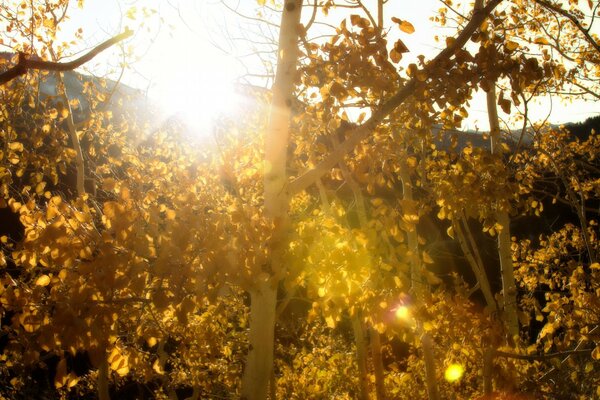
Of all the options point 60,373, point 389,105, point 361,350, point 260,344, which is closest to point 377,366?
point 361,350

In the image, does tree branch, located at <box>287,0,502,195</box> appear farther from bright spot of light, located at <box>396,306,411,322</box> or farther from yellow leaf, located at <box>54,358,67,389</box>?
yellow leaf, located at <box>54,358,67,389</box>

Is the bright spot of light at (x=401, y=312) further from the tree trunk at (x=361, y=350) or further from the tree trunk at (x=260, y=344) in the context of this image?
the tree trunk at (x=361, y=350)

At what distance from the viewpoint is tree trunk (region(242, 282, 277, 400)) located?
3.04m

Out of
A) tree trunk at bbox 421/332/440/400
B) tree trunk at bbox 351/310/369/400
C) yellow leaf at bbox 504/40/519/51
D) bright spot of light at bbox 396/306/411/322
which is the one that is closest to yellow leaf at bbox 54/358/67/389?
bright spot of light at bbox 396/306/411/322

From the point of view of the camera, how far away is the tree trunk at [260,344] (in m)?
3.04

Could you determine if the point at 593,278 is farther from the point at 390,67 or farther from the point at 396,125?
the point at 390,67

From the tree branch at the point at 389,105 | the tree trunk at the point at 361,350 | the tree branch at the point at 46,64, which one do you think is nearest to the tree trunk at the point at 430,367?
the tree trunk at the point at 361,350

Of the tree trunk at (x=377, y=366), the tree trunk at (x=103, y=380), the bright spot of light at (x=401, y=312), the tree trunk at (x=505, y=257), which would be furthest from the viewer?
the tree trunk at (x=377, y=366)

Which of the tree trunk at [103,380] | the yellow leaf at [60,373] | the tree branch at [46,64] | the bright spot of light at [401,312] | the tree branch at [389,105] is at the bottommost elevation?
the tree trunk at [103,380]

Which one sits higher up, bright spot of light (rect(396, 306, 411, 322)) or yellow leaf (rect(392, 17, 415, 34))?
yellow leaf (rect(392, 17, 415, 34))

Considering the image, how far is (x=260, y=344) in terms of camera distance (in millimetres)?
3072

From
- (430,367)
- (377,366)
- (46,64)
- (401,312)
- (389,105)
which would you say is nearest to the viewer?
(46,64)

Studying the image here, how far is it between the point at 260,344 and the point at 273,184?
3.45 ft

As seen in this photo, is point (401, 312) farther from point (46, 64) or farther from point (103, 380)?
point (103, 380)
